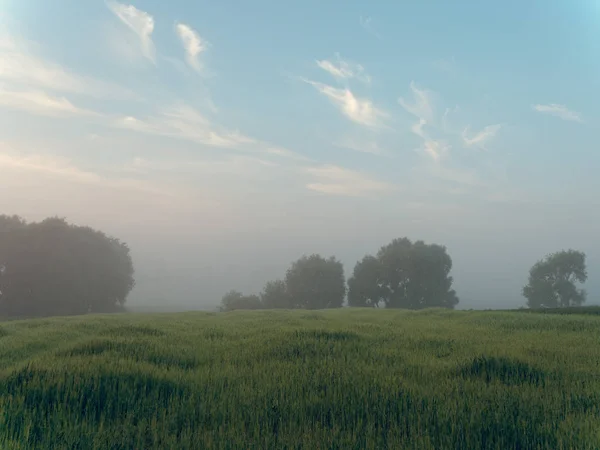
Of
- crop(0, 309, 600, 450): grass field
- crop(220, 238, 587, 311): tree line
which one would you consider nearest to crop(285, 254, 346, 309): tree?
crop(220, 238, 587, 311): tree line

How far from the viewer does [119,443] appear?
376cm

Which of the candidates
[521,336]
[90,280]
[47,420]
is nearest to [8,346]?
[47,420]

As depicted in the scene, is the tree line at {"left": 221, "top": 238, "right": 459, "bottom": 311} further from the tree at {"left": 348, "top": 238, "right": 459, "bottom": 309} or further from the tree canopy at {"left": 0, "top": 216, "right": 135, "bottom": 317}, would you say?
the tree canopy at {"left": 0, "top": 216, "right": 135, "bottom": 317}

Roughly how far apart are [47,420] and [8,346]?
7.27 meters

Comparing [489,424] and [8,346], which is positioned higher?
[489,424]

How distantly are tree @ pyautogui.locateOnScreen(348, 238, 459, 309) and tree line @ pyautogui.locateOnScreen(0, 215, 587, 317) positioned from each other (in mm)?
181

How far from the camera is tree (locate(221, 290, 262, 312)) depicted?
86.9 metres

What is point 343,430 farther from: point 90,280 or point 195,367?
point 90,280

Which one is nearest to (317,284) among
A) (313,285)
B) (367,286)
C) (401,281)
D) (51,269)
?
(313,285)

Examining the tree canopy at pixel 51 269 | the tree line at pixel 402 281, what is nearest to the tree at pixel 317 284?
the tree line at pixel 402 281

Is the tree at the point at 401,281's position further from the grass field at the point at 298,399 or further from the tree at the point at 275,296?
the grass field at the point at 298,399

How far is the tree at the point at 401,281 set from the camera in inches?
2918

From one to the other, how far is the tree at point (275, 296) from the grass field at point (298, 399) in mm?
74416

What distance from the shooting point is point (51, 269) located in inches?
2245
